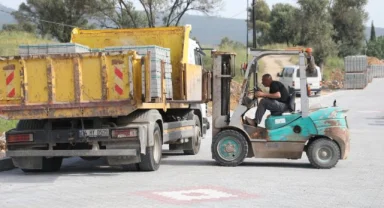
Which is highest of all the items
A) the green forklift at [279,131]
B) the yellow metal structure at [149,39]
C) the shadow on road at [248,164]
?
the yellow metal structure at [149,39]

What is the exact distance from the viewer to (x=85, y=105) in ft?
39.0

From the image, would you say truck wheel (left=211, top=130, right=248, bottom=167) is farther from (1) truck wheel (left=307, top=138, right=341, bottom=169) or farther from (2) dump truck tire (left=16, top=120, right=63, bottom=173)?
(2) dump truck tire (left=16, top=120, right=63, bottom=173)

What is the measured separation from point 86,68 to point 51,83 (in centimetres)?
65

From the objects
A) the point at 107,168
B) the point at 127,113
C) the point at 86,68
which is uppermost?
the point at 86,68

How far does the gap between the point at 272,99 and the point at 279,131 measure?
2.07 ft

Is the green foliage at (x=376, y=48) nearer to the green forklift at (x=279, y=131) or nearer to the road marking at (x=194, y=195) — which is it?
the green forklift at (x=279, y=131)

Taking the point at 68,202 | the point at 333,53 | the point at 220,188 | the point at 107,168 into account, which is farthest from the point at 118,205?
the point at 333,53

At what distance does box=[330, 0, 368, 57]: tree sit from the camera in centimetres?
7831

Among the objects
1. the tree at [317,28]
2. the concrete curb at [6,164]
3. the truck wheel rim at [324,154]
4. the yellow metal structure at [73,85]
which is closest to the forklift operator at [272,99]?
the truck wheel rim at [324,154]

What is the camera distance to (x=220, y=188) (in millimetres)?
10789

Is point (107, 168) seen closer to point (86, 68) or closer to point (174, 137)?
point (174, 137)

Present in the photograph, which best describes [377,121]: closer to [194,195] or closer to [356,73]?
[194,195]

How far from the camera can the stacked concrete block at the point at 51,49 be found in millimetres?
12352

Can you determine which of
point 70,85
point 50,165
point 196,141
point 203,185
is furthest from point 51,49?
point 196,141
